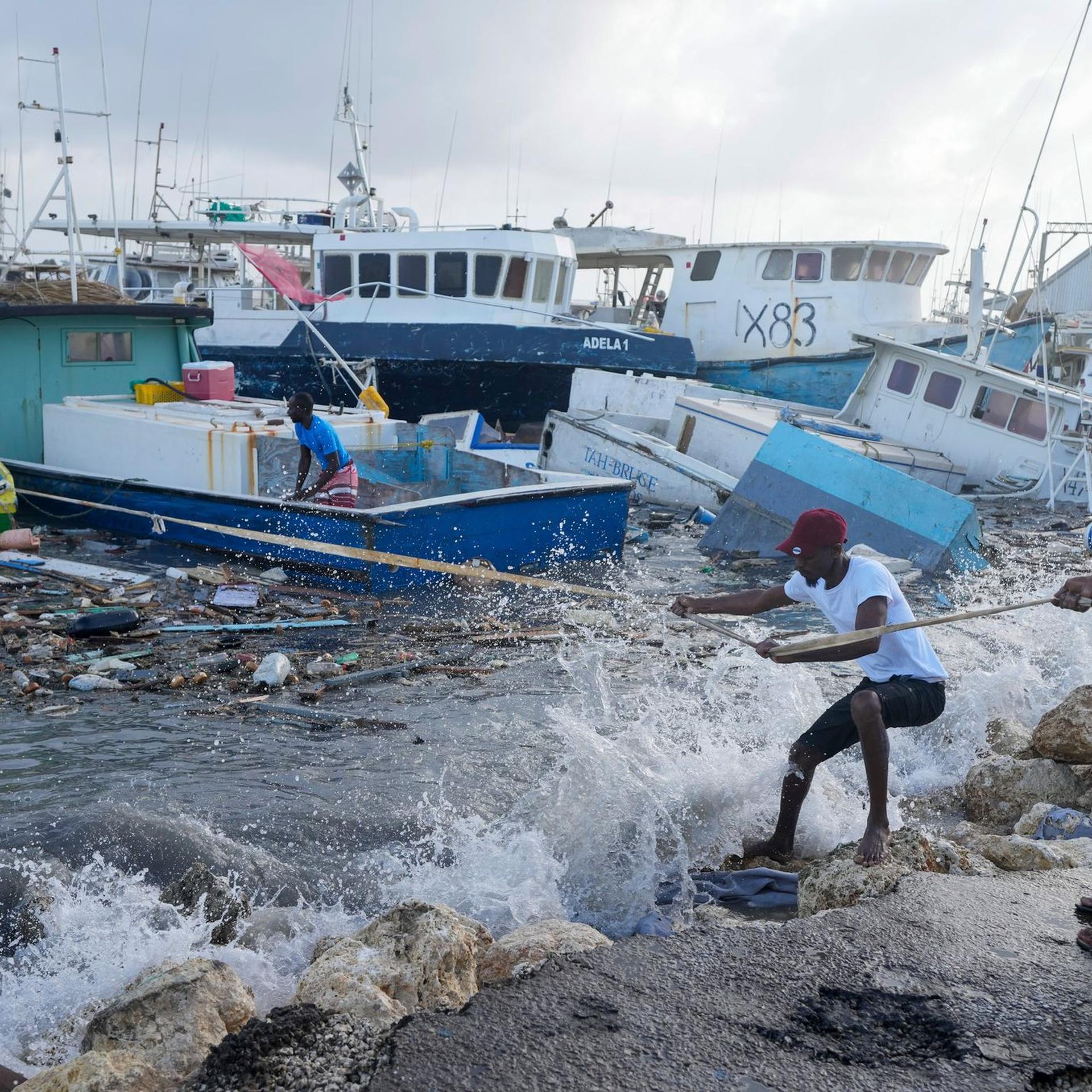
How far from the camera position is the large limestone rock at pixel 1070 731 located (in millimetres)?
5039

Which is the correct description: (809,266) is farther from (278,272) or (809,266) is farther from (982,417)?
(278,272)

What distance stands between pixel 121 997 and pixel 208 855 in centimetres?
144

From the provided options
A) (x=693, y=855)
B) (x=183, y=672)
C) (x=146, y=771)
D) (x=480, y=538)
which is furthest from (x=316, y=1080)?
(x=480, y=538)

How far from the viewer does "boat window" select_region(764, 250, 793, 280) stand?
66.1ft

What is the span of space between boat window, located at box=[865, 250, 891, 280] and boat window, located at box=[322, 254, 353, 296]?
9234mm

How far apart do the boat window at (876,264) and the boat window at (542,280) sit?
5.88 meters

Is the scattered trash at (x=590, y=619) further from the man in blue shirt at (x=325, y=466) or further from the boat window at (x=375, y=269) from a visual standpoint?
the boat window at (x=375, y=269)

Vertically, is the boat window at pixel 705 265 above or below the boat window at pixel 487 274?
above

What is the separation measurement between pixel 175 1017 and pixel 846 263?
62.8 ft

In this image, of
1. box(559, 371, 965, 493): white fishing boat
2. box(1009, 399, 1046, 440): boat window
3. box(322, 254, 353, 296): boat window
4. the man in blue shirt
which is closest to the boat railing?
box(322, 254, 353, 296): boat window

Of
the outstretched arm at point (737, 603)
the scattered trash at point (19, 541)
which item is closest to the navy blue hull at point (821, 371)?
the scattered trash at point (19, 541)

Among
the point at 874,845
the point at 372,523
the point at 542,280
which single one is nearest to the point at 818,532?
the point at 874,845

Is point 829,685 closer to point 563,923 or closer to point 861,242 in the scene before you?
point 563,923

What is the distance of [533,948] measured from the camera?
338cm
